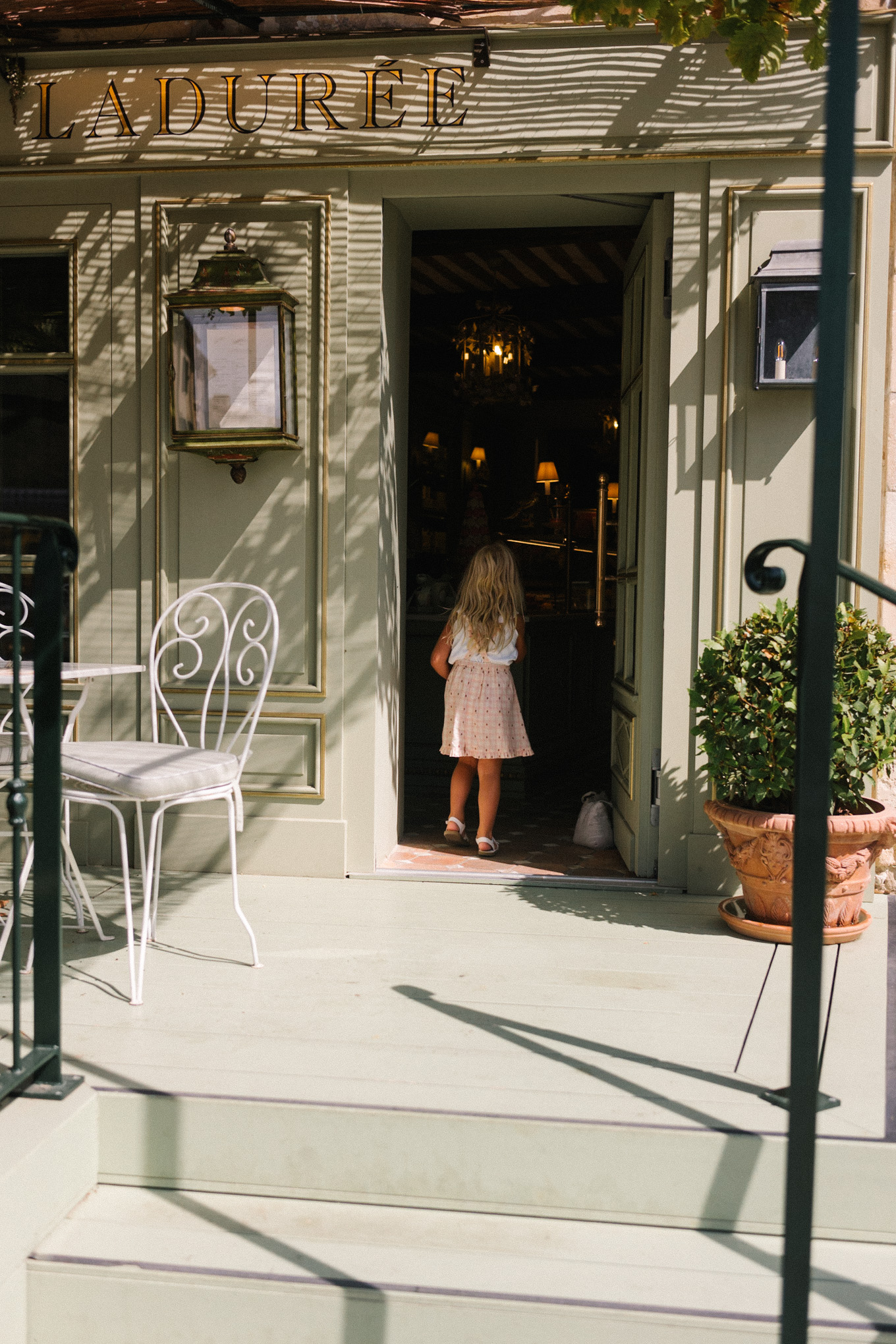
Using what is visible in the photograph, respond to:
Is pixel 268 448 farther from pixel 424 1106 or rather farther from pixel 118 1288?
pixel 118 1288

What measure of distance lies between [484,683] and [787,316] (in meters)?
1.98

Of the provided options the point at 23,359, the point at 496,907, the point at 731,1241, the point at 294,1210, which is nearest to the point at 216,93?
the point at 23,359

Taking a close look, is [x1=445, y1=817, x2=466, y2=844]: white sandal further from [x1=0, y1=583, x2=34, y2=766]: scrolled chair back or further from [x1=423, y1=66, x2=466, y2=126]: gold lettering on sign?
[x1=423, y1=66, x2=466, y2=126]: gold lettering on sign

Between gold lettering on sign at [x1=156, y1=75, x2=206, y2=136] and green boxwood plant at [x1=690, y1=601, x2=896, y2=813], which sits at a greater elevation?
gold lettering on sign at [x1=156, y1=75, x2=206, y2=136]

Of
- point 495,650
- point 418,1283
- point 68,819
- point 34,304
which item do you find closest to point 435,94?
point 34,304

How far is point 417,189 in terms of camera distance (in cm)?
418

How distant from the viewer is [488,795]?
4.83 m

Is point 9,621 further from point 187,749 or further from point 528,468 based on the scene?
point 528,468

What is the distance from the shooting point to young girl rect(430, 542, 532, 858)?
485 centimetres

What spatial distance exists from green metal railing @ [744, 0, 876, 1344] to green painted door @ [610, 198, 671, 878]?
8.91ft

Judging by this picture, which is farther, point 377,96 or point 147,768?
point 377,96

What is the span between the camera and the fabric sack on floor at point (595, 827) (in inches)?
193

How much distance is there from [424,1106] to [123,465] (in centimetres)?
295

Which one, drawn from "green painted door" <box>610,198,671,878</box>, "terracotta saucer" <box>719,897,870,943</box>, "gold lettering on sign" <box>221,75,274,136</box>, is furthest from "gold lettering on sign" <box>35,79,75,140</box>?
"terracotta saucer" <box>719,897,870,943</box>
